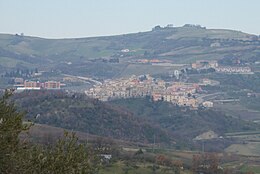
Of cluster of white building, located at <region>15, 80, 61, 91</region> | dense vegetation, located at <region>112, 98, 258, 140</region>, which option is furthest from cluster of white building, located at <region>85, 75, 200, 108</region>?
cluster of white building, located at <region>15, 80, 61, 91</region>

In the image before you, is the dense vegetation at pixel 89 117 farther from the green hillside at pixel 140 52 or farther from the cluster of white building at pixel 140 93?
the green hillside at pixel 140 52

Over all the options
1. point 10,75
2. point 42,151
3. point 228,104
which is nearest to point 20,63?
point 10,75

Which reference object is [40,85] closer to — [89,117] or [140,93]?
[140,93]

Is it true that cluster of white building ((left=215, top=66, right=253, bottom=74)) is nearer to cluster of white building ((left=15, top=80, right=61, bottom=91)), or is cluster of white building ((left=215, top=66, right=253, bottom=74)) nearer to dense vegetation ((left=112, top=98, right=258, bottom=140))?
cluster of white building ((left=15, top=80, right=61, bottom=91))

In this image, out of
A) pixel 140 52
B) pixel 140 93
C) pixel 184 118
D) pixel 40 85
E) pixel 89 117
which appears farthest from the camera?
pixel 140 52

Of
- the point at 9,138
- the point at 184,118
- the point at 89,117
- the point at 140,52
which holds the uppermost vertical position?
the point at 140,52

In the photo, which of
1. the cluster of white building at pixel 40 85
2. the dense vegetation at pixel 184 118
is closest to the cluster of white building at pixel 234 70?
the cluster of white building at pixel 40 85

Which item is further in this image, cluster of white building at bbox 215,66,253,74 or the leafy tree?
cluster of white building at bbox 215,66,253,74

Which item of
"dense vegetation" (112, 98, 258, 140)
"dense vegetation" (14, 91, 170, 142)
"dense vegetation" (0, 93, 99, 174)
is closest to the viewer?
"dense vegetation" (0, 93, 99, 174)

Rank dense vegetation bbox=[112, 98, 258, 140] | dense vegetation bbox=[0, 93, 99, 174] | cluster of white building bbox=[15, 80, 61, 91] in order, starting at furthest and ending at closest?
cluster of white building bbox=[15, 80, 61, 91]
dense vegetation bbox=[112, 98, 258, 140]
dense vegetation bbox=[0, 93, 99, 174]

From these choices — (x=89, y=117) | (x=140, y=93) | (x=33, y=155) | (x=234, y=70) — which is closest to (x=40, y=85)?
(x=140, y=93)

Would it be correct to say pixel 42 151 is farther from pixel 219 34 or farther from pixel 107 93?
pixel 219 34
